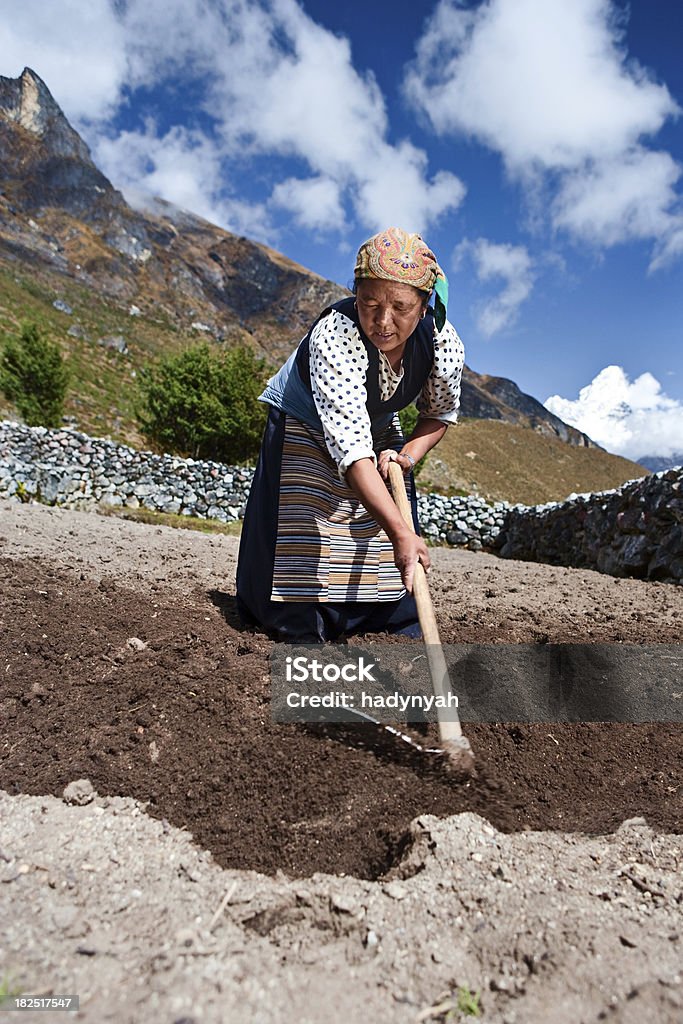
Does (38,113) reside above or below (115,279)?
above

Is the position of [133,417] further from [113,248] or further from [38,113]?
[38,113]

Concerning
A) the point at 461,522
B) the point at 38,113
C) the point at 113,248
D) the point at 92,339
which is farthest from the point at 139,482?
the point at 38,113

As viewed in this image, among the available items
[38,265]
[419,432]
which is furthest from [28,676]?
[38,265]

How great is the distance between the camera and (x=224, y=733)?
202 cm

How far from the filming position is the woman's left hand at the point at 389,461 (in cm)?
248

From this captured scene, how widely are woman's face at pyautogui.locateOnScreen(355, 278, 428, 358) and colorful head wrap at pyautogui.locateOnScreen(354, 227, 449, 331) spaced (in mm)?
26

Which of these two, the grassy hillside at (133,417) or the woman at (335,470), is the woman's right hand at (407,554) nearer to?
the woman at (335,470)

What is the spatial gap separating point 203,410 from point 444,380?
542 inches

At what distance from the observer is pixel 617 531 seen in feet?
25.3

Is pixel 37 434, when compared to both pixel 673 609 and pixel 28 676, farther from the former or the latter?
pixel 673 609

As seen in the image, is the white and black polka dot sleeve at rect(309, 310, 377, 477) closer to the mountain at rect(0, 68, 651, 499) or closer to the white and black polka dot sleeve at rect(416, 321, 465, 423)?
the white and black polka dot sleeve at rect(416, 321, 465, 423)

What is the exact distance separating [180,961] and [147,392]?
16624 mm

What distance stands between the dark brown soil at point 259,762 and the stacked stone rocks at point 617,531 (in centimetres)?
493

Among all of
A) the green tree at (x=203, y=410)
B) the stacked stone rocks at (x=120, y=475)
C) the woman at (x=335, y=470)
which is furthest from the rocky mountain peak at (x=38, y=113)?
the woman at (x=335, y=470)
